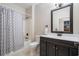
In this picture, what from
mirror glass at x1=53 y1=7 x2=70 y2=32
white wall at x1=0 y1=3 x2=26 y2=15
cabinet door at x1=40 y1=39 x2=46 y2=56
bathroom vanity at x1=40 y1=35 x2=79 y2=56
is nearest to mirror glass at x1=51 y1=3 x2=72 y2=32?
mirror glass at x1=53 y1=7 x2=70 y2=32

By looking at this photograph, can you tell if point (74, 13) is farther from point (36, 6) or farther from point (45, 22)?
point (36, 6)

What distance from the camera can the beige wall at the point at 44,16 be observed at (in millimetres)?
1170

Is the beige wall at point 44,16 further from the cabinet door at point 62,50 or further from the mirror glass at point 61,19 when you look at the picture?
the cabinet door at point 62,50

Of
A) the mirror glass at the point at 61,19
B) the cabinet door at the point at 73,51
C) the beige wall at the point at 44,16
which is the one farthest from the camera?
the mirror glass at the point at 61,19

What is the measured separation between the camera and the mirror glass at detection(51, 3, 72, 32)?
127 centimetres

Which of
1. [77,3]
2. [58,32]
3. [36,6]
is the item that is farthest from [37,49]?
[77,3]

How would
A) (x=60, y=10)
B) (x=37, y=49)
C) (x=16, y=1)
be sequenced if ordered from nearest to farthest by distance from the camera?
1. (x=16, y=1)
2. (x=37, y=49)
3. (x=60, y=10)

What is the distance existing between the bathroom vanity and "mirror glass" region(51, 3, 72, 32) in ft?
0.51

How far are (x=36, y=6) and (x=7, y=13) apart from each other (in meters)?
0.43

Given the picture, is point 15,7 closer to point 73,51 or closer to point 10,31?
point 10,31

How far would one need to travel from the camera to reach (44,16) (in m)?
1.23

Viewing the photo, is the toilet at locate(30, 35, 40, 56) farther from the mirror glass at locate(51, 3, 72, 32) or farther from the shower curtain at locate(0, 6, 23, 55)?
the mirror glass at locate(51, 3, 72, 32)

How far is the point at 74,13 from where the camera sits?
4.04 feet

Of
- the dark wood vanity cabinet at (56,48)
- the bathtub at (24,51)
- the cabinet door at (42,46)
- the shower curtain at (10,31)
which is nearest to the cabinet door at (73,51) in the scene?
the dark wood vanity cabinet at (56,48)
